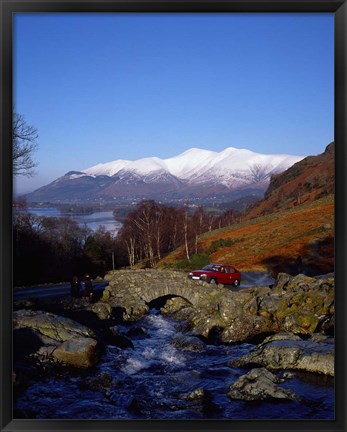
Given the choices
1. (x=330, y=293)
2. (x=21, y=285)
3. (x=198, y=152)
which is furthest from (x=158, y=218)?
(x=330, y=293)

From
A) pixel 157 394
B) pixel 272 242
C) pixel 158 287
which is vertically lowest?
pixel 157 394

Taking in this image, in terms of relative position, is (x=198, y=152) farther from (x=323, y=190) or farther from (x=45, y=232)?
(x=45, y=232)

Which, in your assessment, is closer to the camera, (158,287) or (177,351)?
(177,351)

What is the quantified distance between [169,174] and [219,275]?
90cm

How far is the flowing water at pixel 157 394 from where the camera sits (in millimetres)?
3959

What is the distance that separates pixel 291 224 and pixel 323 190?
38 cm

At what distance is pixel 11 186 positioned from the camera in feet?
12.9

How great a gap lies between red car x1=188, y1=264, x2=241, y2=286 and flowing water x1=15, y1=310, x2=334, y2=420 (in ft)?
1.89

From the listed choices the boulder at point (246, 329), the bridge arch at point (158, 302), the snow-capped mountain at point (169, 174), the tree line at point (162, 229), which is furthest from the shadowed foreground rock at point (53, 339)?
the boulder at point (246, 329)

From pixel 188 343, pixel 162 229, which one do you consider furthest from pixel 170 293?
pixel 162 229

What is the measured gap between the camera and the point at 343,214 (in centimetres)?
391

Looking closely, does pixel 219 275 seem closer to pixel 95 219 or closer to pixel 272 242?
pixel 272 242

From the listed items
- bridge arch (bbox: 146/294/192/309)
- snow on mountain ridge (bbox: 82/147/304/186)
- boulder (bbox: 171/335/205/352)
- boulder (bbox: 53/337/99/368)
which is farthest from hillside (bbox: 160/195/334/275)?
boulder (bbox: 53/337/99/368)

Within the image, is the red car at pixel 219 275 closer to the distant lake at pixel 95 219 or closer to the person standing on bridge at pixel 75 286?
the distant lake at pixel 95 219
